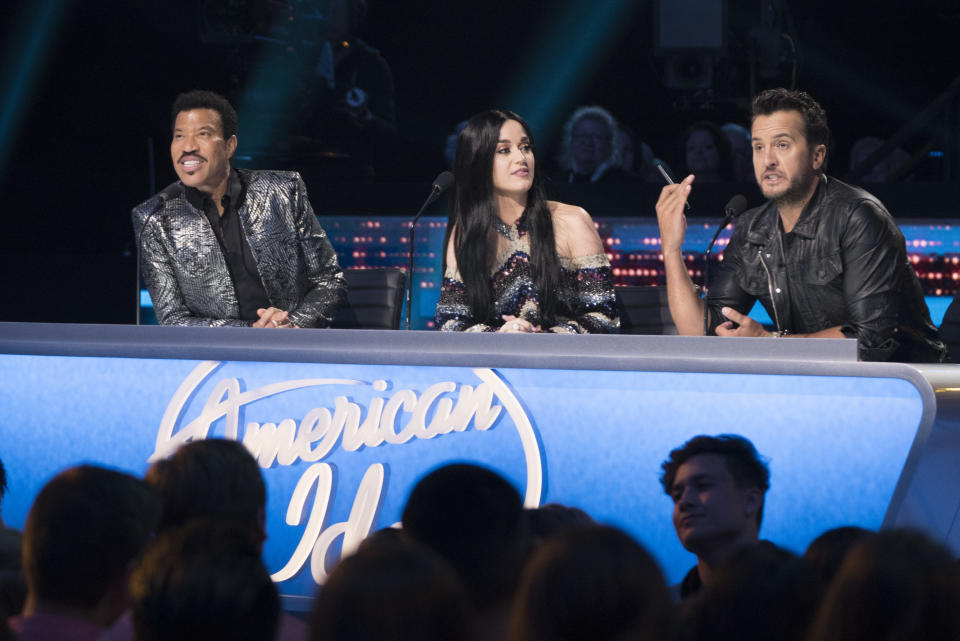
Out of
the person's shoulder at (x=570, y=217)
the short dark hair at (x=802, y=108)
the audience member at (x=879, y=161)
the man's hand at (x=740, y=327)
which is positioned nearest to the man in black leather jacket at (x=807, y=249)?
the short dark hair at (x=802, y=108)

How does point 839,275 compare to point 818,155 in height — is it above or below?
below

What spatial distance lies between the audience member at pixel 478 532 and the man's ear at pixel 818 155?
2390mm

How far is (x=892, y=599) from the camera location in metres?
1.35

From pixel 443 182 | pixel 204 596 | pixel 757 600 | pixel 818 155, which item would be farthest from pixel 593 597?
pixel 818 155

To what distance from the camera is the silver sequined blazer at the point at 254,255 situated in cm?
430

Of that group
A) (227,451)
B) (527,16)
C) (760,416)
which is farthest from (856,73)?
(227,451)

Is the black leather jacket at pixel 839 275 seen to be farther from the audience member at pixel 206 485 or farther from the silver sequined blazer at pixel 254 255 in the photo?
the audience member at pixel 206 485

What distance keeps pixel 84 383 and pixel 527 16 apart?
5.93 m

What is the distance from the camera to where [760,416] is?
9.20 ft

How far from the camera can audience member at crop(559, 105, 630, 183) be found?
6.45m

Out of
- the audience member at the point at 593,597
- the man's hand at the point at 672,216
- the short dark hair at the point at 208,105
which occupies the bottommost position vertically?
the audience member at the point at 593,597

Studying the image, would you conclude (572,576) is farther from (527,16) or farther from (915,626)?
(527,16)

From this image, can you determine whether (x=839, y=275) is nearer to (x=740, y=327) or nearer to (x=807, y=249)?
(x=807, y=249)

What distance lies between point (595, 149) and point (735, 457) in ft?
13.3
